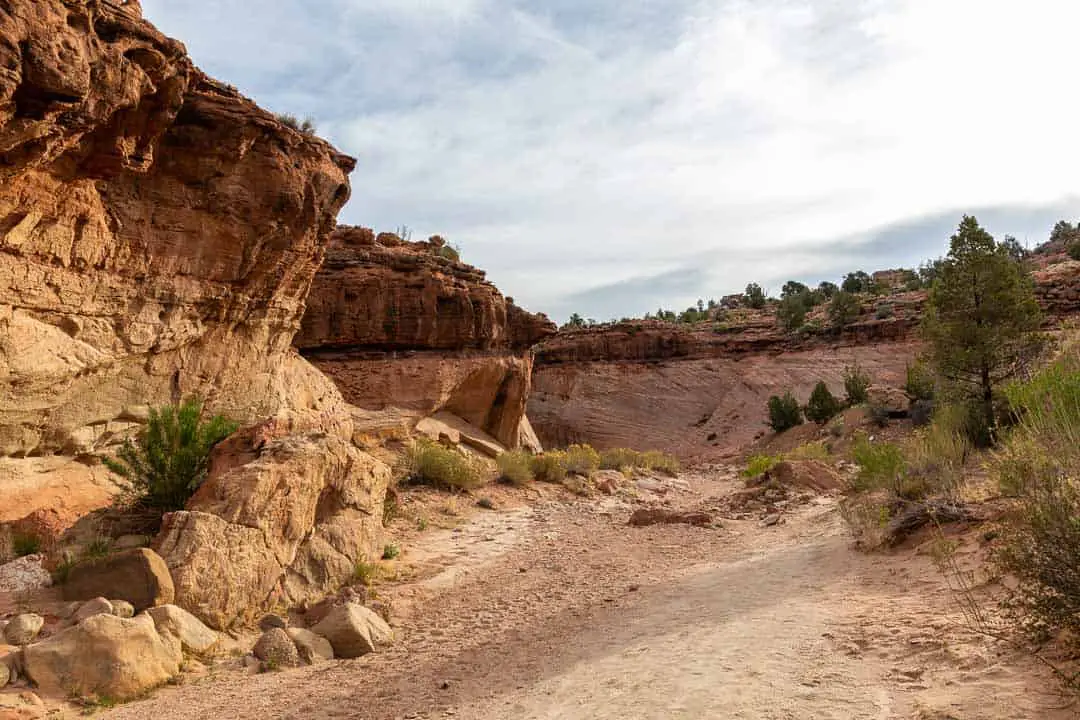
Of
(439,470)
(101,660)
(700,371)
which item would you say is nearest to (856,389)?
(700,371)

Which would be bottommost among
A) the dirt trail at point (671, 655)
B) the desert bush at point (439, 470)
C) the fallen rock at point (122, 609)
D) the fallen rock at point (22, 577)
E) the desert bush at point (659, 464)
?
the desert bush at point (659, 464)

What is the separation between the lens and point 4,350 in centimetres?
891

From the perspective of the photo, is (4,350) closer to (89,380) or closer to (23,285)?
(23,285)

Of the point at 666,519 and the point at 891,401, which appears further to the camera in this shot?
the point at 891,401

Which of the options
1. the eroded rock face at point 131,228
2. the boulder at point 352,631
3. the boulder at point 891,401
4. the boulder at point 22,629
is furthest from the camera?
the boulder at point 891,401

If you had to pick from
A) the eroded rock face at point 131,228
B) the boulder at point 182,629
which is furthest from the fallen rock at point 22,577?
the eroded rock face at point 131,228

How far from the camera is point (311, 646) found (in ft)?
18.9

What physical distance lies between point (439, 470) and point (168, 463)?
6749 mm

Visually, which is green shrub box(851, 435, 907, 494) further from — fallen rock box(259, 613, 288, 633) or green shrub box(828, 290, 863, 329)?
green shrub box(828, 290, 863, 329)

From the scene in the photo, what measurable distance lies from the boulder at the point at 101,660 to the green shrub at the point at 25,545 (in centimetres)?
338

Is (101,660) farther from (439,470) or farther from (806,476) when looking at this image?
(806,476)

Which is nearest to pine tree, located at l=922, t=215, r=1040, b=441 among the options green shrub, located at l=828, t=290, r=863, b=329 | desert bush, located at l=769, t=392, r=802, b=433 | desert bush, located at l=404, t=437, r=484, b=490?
desert bush, located at l=404, t=437, r=484, b=490

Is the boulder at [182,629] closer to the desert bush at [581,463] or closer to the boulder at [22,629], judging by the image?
the boulder at [22,629]

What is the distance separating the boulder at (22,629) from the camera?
5.05m
